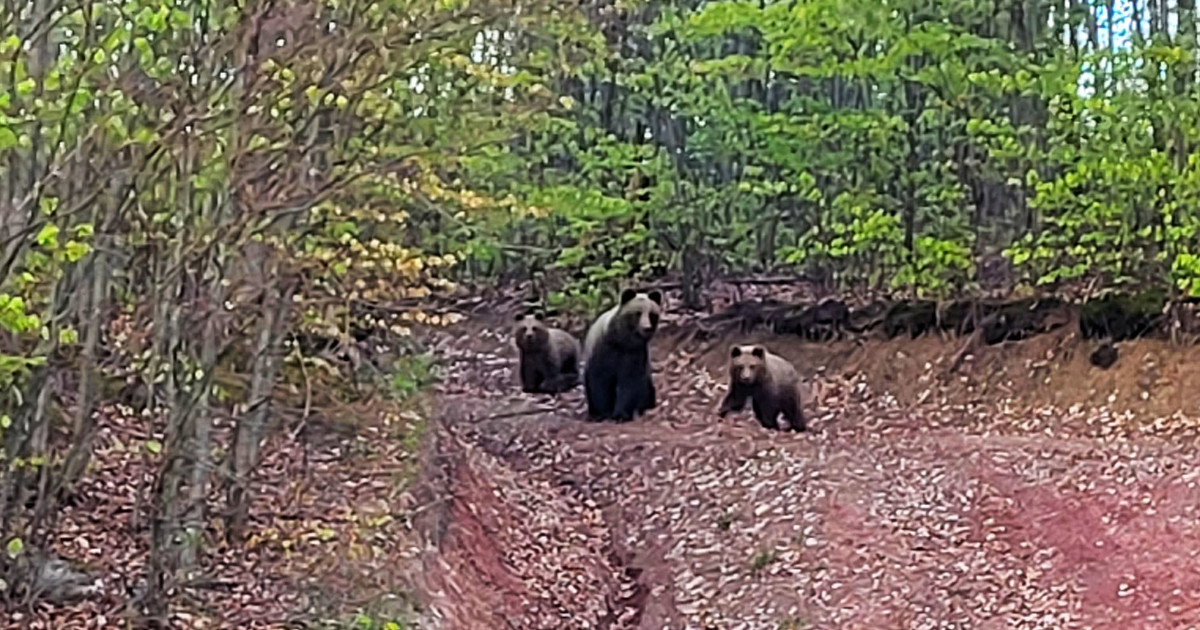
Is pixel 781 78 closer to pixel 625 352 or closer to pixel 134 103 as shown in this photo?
pixel 625 352

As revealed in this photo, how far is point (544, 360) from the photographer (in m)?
21.7

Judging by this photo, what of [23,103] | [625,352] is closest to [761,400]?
[625,352]

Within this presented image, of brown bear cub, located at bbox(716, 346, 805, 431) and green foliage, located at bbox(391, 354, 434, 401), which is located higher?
green foliage, located at bbox(391, 354, 434, 401)

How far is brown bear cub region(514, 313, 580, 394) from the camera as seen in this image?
70.3 feet

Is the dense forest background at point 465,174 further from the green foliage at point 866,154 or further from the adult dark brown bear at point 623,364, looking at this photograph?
the adult dark brown bear at point 623,364

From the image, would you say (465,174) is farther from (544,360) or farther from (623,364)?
→ (544,360)

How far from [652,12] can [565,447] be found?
10.3 metres

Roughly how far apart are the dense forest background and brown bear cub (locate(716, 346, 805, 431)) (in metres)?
2.77

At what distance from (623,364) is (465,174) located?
4.88 m

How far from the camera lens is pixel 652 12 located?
25391mm

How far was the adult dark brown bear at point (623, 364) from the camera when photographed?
1903 cm

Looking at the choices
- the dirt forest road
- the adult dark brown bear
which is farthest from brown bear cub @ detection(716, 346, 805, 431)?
the adult dark brown bear

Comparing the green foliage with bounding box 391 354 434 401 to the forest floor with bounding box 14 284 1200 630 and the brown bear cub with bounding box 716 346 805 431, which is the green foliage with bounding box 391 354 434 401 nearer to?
the forest floor with bounding box 14 284 1200 630

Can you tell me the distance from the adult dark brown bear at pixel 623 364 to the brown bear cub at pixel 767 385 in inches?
54.8
